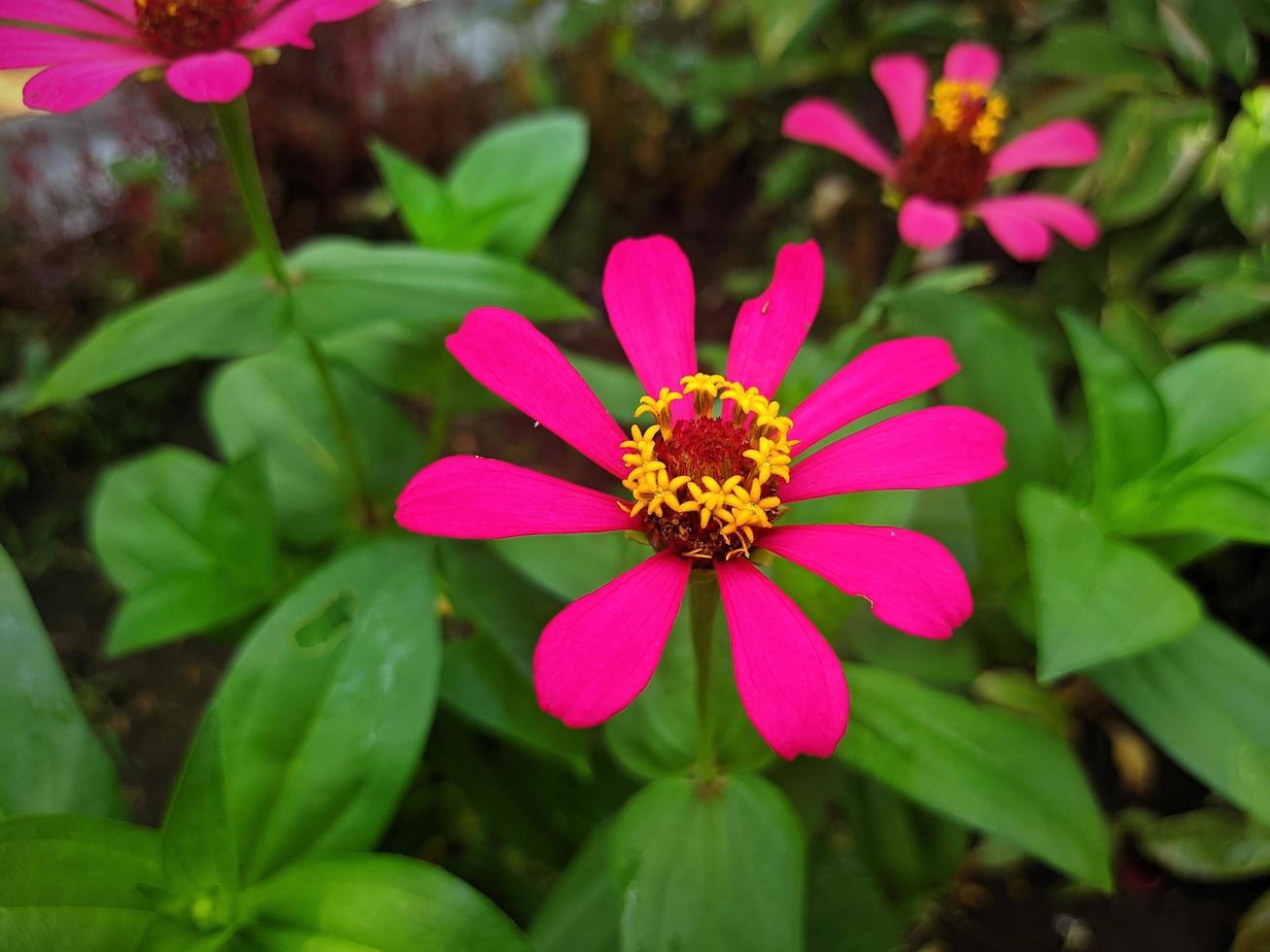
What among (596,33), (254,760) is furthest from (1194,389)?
(596,33)

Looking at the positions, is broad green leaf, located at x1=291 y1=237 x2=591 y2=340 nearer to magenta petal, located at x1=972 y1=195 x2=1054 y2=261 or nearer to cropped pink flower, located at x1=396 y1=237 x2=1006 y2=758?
cropped pink flower, located at x1=396 y1=237 x2=1006 y2=758

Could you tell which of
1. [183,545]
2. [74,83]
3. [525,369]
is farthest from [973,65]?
[183,545]

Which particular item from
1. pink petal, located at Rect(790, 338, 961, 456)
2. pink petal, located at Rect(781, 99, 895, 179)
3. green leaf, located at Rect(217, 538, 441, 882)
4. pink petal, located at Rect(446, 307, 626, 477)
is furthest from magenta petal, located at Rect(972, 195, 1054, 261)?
green leaf, located at Rect(217, 538, 441, 882)

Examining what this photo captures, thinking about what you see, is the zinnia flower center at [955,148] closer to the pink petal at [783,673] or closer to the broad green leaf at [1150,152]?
the broad green leaf at [1150,152]

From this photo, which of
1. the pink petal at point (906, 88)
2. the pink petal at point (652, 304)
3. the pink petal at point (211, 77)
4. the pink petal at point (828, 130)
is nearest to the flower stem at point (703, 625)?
the pink petal at point (652, 304)

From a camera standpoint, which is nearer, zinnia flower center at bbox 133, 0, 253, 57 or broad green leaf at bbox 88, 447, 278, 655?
Answer: zinnia flower center at bbox 133, 0, 253, 57
